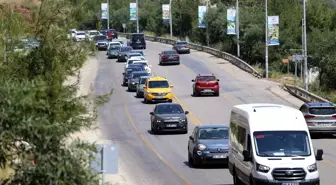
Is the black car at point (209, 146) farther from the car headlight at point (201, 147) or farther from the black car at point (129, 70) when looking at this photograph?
the black car at point (129, 70)

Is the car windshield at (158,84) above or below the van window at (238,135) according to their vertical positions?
below

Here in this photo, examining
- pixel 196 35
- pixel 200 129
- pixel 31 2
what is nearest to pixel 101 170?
pixel 31 2

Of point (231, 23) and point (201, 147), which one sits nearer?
point (201, 147)

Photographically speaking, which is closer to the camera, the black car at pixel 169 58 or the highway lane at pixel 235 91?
the highway lane at pixel 235 91

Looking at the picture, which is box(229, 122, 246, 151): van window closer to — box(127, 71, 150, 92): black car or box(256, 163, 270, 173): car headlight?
box(256, 163, 270, 173): car headlight

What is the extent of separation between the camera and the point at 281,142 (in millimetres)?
20938

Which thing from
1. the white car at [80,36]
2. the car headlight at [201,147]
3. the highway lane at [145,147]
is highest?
the white car at [80,36]

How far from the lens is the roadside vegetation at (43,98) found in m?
10.8

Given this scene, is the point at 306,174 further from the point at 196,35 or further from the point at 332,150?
the point at 196,35

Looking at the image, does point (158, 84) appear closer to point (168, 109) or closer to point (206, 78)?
point (206, 78)

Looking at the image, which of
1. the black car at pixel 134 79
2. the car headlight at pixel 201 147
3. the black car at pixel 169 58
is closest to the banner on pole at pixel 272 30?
the black car at pixel 169 58

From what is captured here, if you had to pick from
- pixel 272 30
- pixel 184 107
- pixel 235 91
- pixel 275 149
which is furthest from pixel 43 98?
pixel 272 30

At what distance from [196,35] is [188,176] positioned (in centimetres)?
8869

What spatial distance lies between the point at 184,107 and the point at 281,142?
97.6 feet
